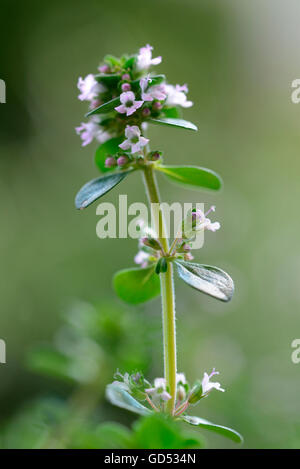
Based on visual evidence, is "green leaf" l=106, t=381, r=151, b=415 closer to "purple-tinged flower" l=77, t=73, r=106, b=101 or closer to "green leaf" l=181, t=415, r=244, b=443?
"green leaf" l=181, t=415, r=244, b=443

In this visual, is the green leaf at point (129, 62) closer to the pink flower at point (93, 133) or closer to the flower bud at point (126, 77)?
the flower bud at point (126, 77)

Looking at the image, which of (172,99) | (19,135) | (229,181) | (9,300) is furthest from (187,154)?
(172,99)

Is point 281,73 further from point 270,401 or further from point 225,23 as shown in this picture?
point 270,401

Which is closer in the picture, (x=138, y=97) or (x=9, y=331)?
(x=138, y=97)

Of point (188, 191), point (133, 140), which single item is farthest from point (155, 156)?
point (188, 191)

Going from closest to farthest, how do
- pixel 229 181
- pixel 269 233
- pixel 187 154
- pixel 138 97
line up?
pixel 138 97, pixel 269 233, pixel 229 181, pixel 187 154

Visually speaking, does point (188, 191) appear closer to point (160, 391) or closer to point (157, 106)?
point (157, 106)

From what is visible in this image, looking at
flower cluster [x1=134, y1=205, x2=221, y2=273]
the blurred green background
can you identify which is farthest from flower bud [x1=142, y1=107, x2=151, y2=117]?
the blurred green background

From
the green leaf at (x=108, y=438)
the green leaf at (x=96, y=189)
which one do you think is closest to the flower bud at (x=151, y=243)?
the green leaf at (x=96, y=189)
